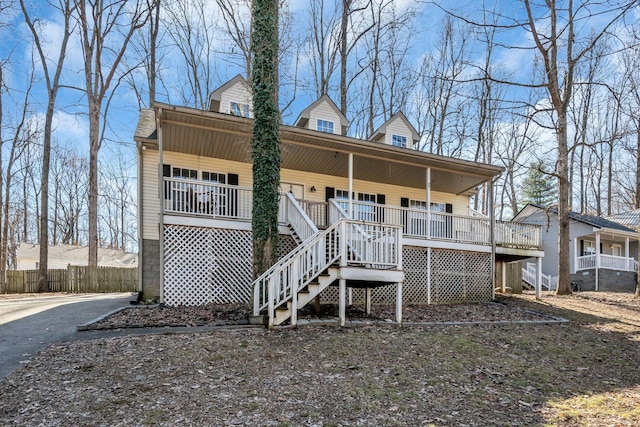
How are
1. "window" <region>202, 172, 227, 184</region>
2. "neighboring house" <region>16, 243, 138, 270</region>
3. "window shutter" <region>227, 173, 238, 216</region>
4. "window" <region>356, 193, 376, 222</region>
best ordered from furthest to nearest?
"neighboring house" <region>16, 243, 138, 270</region>
"window" <region>356, 193, 376, 222</region>
"window" <region>202, 172, 227, 184</region>
"window shutter" <region>227, 173, 238, 216</region>

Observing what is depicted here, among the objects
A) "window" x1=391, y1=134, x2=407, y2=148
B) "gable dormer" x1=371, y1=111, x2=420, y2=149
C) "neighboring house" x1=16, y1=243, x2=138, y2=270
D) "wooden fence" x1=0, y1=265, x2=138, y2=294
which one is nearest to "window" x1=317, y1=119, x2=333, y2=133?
"gable dormer" x1=371, y1=111, x2=420, y2=149

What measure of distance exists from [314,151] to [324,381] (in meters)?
7.99

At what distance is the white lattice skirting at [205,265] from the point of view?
31.4 ft

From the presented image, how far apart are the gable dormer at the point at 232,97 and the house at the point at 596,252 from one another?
52.4ft

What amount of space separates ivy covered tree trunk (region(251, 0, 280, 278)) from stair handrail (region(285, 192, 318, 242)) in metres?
1.38

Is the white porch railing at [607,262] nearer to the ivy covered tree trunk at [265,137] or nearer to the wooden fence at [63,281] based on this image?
the ivy covered tree trunk at [265,137]

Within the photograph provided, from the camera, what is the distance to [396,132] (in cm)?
1609

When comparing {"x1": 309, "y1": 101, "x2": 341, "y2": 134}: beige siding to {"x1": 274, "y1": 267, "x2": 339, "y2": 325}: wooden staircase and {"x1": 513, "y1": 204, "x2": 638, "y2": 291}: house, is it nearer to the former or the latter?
{"x1": 274, "y1": 267, "x2": 339, "y2": 325}: wooden staircase

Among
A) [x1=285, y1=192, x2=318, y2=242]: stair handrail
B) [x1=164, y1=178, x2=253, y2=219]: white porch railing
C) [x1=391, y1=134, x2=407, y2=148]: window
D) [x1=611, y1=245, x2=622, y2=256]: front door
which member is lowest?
[x1=611, y1=245, x2=622, y2=256]: front door

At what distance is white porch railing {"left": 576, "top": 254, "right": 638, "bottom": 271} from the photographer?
70.5 feet

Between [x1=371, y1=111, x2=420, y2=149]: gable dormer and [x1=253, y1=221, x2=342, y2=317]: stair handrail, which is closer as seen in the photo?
[x1=253, y1=221, x2=342, y2=317]: stair handrail

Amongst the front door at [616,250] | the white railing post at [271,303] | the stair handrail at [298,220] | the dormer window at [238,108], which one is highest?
the dormer window at [238,108]

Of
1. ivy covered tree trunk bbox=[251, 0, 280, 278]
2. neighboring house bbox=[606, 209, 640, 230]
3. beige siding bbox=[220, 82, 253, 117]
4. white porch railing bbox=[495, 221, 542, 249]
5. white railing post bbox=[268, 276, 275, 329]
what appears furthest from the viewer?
neighboring house bbox=[606, 209, 640, 230]

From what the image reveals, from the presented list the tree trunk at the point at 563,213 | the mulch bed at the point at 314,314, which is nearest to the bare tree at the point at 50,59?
the mulch bed at the point at 314,314
